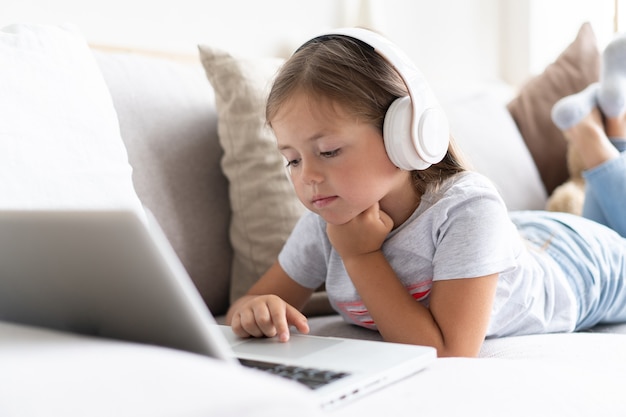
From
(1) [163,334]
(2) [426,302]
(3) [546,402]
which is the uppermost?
(1) [163,334]

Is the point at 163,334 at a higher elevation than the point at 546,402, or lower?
higher

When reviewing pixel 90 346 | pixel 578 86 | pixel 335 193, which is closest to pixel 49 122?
pixel 335 193

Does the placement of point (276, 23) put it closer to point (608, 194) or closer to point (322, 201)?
point (608, 194)

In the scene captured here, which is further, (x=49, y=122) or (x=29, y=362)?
(x=49, y=122)

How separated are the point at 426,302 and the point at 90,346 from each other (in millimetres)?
629

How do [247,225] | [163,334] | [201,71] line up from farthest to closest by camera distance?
1. [201,71]
2. [247,225]
3. [163,334]

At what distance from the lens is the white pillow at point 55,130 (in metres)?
0.94

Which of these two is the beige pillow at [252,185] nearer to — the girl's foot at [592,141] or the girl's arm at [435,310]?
the girl's arm at [435,310]

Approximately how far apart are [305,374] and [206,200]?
2.77ft

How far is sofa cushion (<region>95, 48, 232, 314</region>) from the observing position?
1.40m

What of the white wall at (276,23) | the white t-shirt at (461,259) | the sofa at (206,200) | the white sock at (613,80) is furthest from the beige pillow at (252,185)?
the white sock at (613,80)

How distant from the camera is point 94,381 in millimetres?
498

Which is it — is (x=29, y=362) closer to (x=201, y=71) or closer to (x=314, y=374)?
(x=314, y=374)

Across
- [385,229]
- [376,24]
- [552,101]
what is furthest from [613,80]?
[385,229]
